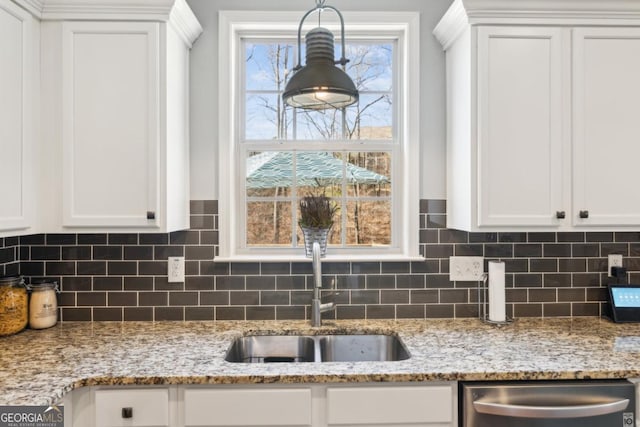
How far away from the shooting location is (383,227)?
2.35m

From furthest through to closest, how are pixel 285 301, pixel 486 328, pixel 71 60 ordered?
pixel 285 301 → pixel 486 328 → pixel 71 60

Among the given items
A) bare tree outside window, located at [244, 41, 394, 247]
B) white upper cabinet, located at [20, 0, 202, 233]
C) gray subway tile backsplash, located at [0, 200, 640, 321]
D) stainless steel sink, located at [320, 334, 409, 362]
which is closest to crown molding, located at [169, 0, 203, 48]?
white upper cabinet, located at [20, 0, 202, 233]

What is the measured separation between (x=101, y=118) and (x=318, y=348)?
1.37 metres

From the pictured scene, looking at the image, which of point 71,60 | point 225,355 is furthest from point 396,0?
point 225,355

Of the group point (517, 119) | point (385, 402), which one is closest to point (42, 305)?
point (385, 402)

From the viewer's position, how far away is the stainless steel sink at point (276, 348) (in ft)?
6.59

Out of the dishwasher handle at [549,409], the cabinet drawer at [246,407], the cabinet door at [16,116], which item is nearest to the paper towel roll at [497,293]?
the dishwasher handle at [549,409]

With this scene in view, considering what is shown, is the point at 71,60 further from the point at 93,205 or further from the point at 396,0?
the point at 396,0

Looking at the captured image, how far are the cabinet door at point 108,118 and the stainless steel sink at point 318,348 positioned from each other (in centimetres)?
76

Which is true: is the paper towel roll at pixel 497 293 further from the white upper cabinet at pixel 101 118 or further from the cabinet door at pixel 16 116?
the cabinet door at pixel 16 116

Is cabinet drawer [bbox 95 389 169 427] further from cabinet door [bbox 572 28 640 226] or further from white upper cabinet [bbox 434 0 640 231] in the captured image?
cabinet door [bbox 572 28 640 226]

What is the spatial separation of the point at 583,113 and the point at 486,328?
1036 millimetres

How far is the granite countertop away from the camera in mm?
1480

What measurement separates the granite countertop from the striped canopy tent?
73cm
